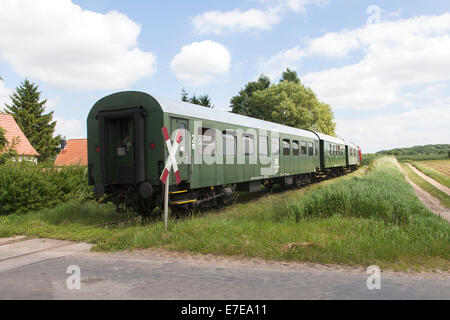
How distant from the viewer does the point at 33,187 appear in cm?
1116

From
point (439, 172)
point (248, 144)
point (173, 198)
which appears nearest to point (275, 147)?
point (248, 144)

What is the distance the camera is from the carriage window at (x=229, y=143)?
10.9 metres

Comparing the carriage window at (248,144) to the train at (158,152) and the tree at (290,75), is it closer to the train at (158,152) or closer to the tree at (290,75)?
the train at (158,152)

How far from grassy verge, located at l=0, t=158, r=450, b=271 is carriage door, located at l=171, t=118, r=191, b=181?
5.37ft

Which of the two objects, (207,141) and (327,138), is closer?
(207,141)

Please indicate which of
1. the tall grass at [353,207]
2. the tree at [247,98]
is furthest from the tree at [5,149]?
the tree at [247,98]

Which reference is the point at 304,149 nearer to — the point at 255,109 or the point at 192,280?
the point at 192,280

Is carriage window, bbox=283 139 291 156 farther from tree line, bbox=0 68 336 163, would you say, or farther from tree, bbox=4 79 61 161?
tree, bbox=4 79 61 161

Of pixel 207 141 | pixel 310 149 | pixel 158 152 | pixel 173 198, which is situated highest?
pixel 310 149

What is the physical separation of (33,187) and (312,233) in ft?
29.1

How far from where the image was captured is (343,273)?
Result: 4926 mm

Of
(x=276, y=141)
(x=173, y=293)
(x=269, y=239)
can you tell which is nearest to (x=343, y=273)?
(x=269, y=239)

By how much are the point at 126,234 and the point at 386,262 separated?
15.7 ft
